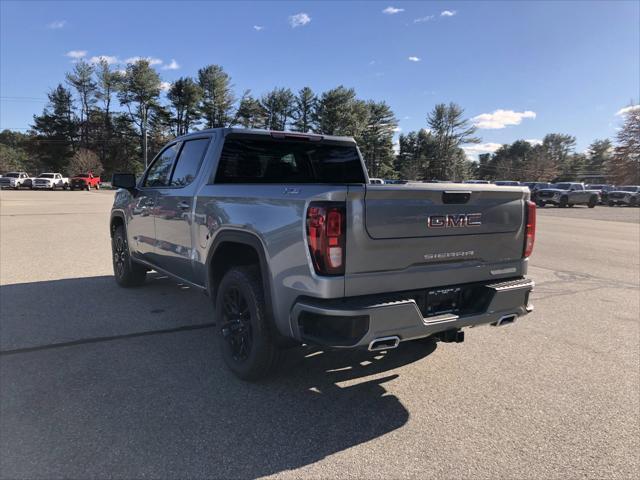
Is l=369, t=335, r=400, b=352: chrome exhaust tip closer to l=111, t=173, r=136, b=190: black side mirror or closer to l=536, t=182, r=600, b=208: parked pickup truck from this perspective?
l=111, t=173, r=136, b=190: black side mirror

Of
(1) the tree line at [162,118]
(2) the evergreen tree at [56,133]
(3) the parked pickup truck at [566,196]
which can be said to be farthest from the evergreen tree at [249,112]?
(3) the parked pickup truck at [566,196]

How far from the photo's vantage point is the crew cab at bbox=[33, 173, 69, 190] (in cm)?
4584

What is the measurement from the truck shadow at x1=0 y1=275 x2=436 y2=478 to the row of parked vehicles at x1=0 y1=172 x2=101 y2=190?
48.2 meters

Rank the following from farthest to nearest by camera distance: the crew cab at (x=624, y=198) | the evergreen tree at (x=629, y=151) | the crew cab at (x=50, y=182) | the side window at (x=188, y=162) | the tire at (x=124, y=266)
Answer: the evergreen tree at (x=629, y=151), the crew cab at (x=50, y=182), the crew cab at (x=624, y=198), the tire at (x=124, y=266), the side window at (x=188, y=162)

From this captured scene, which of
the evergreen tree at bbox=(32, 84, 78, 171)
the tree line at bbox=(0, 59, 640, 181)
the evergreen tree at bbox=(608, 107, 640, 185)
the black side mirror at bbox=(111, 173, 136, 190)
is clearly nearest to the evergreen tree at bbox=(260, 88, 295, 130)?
the tree line at bbox=(0, 59, 640, 181)

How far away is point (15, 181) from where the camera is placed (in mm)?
46125

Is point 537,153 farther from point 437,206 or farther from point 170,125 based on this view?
point 437,206

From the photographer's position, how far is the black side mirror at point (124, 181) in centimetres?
553

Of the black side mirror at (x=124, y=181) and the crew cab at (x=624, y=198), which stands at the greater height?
the black side mirror at (x=124, y=181)

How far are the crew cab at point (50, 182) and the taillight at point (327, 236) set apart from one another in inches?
2016

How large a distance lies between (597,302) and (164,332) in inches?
220

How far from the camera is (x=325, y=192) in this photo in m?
2.72

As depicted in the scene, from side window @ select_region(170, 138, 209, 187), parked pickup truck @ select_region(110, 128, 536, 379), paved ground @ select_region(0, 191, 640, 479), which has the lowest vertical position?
paved ground @ select_region(0, 191, 640, 479)

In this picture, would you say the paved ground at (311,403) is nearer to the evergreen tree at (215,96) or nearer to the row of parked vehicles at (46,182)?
the row of parked vehicles at (46,182)
